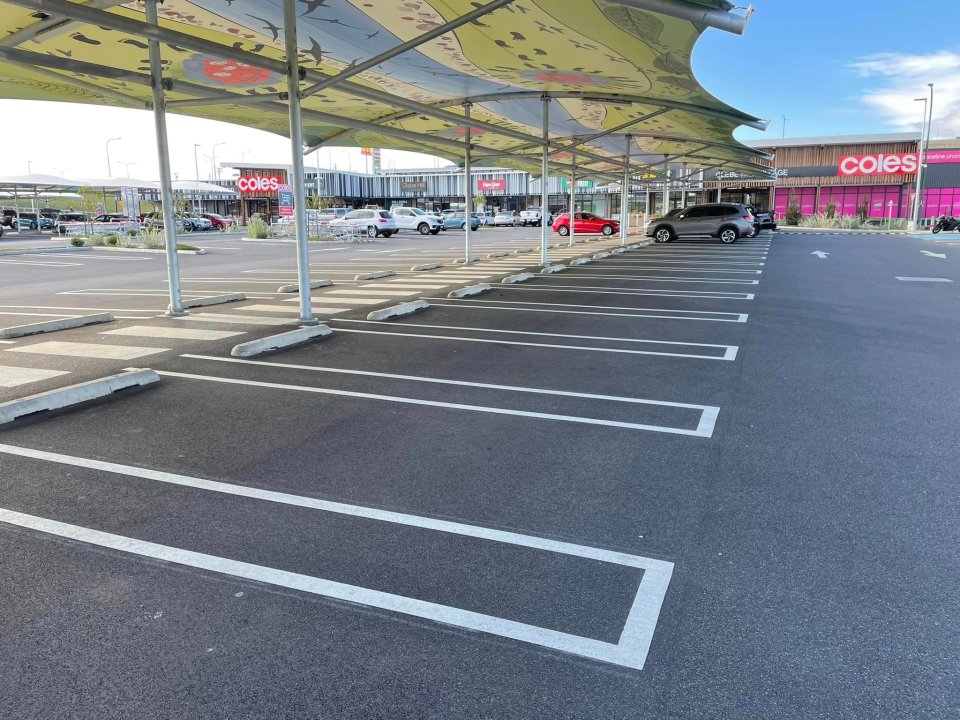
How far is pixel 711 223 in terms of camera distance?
3108cm

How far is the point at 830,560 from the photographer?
356 centimetres

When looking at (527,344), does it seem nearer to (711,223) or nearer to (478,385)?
(478,385)

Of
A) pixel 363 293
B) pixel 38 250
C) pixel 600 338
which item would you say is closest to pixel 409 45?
pixel 600 338

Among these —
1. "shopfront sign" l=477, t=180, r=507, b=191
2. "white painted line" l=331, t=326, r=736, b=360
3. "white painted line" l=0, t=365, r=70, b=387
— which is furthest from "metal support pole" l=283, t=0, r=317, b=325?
"shopfront sign" l=477, t=180, r=507, b=191

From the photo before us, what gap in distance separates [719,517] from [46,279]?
65.3 ft

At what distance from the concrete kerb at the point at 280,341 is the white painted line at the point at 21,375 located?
6.03 ft

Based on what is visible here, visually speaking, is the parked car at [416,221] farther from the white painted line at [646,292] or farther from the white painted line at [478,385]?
the white painted line at [478,385]

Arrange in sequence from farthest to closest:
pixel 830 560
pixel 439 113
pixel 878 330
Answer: pixel 439 113 → pixel 878 330 → pixel 830 560

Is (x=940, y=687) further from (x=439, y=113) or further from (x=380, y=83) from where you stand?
(x=380, y=83)

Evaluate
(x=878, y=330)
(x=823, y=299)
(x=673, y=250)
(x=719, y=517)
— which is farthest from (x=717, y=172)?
(x=719, y=517)

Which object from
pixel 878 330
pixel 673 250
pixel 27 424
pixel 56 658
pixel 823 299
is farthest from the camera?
pixel 673 250

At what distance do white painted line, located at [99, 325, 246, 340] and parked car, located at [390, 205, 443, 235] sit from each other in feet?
120

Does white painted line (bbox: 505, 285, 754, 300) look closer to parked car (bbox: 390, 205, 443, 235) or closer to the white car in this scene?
the white car

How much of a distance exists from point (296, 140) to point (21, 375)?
15.2 ft
